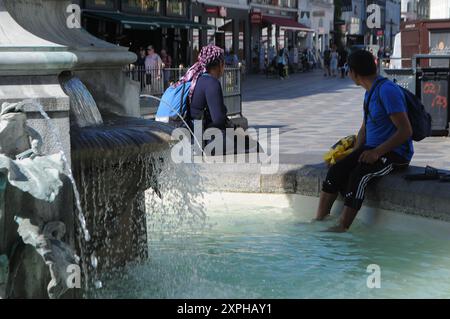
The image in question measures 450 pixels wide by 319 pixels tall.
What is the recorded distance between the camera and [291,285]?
4.62 metres

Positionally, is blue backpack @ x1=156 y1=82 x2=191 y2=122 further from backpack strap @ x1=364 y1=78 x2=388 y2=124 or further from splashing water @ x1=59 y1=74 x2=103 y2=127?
splashing water @ x1=59 y1=74 x2=103 y2=127

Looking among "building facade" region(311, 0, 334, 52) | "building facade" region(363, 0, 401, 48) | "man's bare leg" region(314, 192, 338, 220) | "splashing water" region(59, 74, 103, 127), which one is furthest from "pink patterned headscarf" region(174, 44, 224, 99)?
"building facade" region(363, 0, 401, 48)

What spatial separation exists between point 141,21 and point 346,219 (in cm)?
2465

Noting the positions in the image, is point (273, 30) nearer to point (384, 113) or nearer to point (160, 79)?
point (160, 79)

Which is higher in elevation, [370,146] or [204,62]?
[204,62]

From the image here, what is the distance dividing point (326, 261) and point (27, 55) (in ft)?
7.84

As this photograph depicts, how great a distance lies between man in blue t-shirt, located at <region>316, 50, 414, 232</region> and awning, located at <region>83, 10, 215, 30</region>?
71.8 feet

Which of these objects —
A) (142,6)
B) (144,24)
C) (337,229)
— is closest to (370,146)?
(337,229)

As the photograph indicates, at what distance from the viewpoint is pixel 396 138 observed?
582cm

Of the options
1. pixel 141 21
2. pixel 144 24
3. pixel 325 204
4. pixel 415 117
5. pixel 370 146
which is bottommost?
pixel 325 204

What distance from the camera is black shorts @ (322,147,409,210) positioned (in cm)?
580

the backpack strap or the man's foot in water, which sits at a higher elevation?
the backpack strap

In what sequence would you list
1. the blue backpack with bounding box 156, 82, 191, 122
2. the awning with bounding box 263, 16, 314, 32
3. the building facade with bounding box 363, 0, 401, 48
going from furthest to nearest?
the building facade with bounding box 363, 0, 401, 48
the awning with bounding box 263, 16, 314, 32
the blue backpack with bounding box 156, 82, 191, 122
